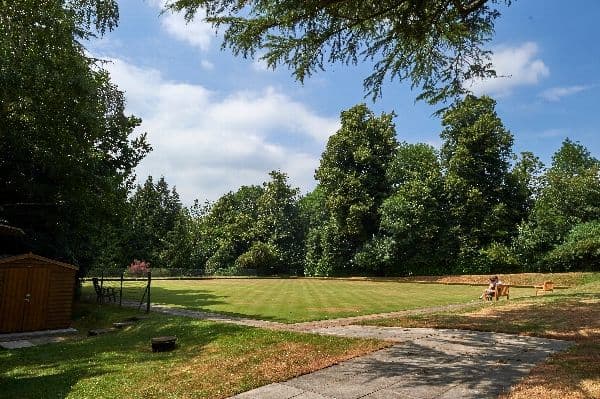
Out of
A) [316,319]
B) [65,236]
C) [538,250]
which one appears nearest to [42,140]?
[65,236]

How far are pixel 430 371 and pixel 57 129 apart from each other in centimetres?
1542

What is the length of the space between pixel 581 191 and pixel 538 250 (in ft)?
24.8

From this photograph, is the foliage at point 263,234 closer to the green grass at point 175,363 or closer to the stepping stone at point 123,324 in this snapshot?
the stepping stone at point 123,324

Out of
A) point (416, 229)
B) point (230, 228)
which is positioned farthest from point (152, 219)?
point (416, 229)

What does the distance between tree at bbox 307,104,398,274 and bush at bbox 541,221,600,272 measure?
1855cm

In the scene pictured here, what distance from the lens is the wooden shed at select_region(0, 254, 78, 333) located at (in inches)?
618

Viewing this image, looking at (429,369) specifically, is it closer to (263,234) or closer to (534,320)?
(534,320)

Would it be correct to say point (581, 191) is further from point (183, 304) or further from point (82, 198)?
point (82, 198)

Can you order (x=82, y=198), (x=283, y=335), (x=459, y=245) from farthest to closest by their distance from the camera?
(x=459, y=245), (x=82, y=198), (x=283, y=335)

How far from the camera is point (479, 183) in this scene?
44.5 metres

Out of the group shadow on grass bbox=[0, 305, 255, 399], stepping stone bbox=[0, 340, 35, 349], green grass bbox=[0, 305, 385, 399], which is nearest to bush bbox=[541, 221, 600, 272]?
green grass bbox=[0, 305, 385, 399]

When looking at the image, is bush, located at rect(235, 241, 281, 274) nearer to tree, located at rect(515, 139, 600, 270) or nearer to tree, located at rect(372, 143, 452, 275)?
tree, located at rect(372, 143, 452, 275)

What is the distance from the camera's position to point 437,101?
12.0m

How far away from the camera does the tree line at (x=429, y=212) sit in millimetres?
39500
